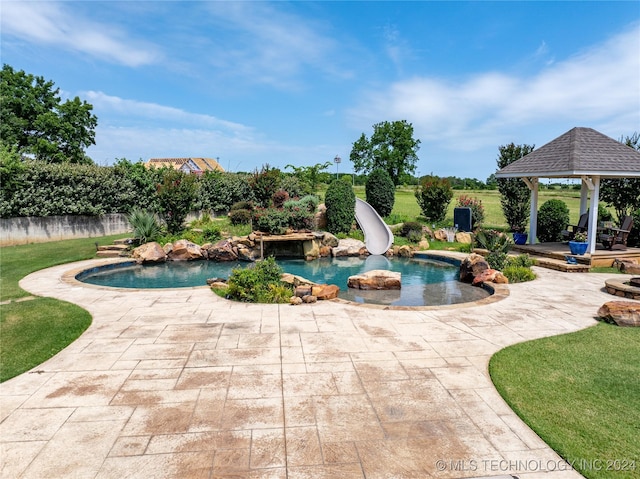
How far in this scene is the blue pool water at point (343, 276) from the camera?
7.92 m

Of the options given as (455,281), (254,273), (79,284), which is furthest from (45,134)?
(455,281)

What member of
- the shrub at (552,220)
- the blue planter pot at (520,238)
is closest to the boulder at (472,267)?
the blue planter pot at (520,238)

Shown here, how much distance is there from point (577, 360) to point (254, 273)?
5067 millimetres

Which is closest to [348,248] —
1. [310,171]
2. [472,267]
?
[472,267]

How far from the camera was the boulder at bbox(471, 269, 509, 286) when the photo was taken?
833 cm

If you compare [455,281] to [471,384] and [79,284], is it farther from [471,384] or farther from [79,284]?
[79,284]

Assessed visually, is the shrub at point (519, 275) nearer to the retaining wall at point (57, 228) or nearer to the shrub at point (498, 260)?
the shrub at point (498, 260)

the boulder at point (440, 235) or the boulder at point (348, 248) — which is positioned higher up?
the boulder at point (440, 235)

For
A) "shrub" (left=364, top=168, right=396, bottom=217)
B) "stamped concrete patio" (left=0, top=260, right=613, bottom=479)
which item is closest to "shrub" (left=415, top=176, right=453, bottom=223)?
"shrub" (left=364, top=168, right=396, bottom=217)

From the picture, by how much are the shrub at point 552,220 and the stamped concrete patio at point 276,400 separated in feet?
28.1

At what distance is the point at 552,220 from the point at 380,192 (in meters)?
7.40

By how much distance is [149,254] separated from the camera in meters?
11.6

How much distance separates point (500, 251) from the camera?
9.48m

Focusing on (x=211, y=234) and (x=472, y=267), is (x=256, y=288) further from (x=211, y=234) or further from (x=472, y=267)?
(x=211, y=234)
